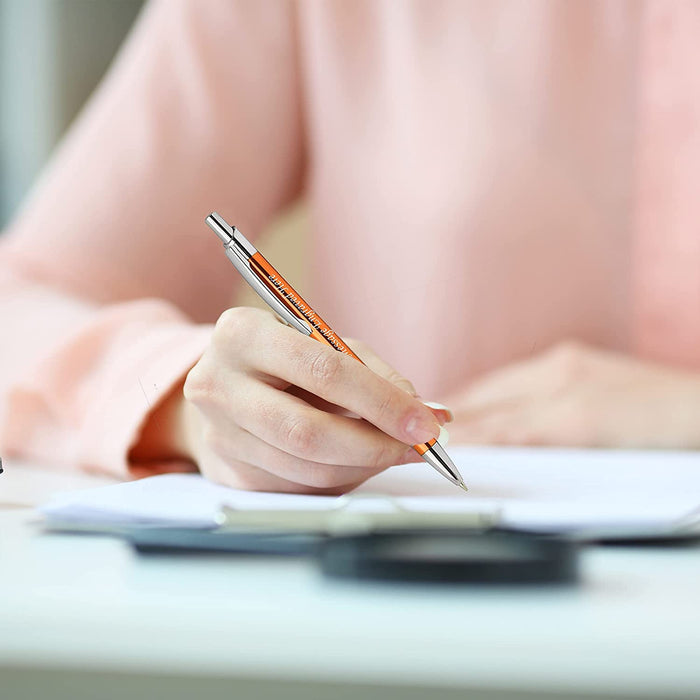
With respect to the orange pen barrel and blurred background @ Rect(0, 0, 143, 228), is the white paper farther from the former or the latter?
blurred background @ Rect(0, 0, 143, 228)

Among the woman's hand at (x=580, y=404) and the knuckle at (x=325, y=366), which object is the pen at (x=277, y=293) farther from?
the woman's hand at (x=580, y=404)

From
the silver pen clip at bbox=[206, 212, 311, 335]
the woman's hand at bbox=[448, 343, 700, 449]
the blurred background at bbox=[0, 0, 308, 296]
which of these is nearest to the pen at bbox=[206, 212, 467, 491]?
the silver pen clip at bbox=[206, 212, 311, 335]

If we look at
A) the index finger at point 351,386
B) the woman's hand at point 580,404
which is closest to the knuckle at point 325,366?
the index finger at point 351,386

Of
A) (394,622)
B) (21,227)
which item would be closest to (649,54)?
(21,227)

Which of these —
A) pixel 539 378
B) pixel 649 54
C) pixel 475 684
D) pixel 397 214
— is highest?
pixel 649 54

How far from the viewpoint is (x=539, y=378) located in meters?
0.39

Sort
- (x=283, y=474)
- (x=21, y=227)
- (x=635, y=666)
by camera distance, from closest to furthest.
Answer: (x=635, y=666) → (x=283, y=474) → (x=21, y=227)

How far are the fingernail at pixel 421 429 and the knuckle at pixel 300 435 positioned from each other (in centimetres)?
2

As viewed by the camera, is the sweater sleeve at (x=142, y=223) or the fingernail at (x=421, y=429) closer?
the fingernail at (x=421, y=429)

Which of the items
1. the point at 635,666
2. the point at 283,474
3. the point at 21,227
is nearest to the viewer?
the point at 635,666

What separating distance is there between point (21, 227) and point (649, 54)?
38 centimetres

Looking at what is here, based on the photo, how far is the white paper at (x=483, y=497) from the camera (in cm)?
18

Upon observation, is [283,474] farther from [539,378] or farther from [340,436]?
[539,378]

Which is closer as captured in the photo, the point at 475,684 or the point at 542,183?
the point at 475,684
